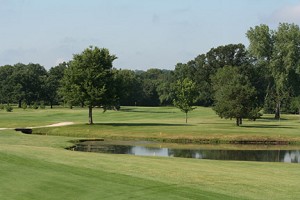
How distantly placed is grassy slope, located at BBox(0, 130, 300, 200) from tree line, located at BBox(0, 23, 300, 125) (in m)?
41.0

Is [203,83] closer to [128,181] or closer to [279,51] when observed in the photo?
[279,51]

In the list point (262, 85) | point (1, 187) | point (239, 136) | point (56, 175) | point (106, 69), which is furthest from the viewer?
point (262, 85)

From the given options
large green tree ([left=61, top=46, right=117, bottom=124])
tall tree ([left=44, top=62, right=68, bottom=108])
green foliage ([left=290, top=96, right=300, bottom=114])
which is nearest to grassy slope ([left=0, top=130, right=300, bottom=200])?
large green tree ([left=61, top=46, right=117, bottom=124])

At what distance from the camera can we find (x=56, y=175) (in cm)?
1847

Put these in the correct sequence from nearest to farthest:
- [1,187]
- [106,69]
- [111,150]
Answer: [1,187] < [111,150] < [106,69]

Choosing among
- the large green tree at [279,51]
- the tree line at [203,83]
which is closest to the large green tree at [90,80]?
the tree line at [203,83]

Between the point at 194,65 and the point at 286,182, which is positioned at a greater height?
the point at 194,65

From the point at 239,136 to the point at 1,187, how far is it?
1617 inches

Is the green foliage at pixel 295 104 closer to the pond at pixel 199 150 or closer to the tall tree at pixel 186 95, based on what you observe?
the tall tree at pixel 186 95

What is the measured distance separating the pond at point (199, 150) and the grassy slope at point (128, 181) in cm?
1594

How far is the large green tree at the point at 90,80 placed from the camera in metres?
63.8

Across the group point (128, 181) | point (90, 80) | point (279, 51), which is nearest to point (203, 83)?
point (279, 51)

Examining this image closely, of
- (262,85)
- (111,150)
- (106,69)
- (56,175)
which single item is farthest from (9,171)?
(262,85)

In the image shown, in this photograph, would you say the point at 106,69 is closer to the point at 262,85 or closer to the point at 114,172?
the point at 114,172
